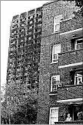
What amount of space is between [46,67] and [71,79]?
3.47 meters

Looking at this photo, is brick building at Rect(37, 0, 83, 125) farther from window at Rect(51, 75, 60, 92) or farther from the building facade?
the building facade

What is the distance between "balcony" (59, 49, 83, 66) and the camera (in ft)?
86.1

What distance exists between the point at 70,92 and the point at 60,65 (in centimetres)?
260

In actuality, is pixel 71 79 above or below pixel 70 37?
below

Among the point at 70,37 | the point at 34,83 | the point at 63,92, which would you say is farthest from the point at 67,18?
the point at 34,83

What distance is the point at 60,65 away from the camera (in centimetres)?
2752

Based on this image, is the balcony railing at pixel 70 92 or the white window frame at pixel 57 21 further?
the white window frame at pixel 57 21

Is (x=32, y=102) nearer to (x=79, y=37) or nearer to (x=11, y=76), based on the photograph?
(x=79, y=37)

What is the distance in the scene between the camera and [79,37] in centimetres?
2855

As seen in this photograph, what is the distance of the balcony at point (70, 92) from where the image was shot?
25.2 meters

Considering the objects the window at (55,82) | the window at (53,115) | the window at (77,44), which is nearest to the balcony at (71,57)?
the window at (77,44)

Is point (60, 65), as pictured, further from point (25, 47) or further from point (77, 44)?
point (25, 47)

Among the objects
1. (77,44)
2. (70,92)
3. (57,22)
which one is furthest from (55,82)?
(57,22)

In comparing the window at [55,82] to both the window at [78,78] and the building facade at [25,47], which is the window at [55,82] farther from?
the building facade at [25,47]
